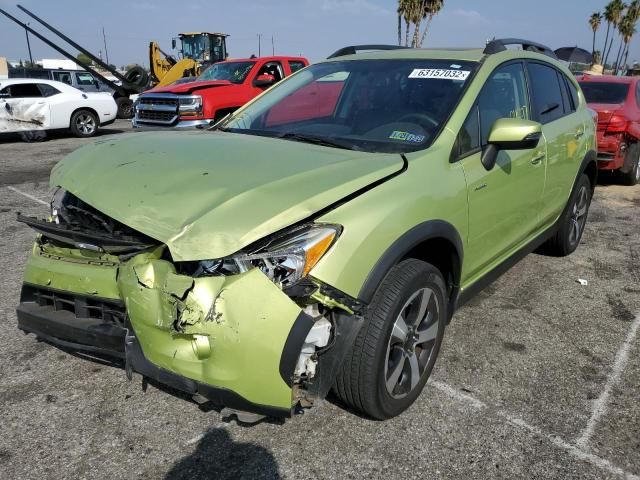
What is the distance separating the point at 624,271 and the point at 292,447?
3.70 m

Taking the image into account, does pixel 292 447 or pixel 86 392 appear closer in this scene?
pixel 292 447

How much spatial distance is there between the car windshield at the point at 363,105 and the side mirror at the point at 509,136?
28 cm

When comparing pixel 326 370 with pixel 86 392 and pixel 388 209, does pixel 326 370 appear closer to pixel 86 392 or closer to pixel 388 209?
pixel 388 209

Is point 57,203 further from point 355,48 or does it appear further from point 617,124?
point 617,124

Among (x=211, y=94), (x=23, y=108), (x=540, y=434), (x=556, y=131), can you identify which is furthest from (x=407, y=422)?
(x=23, y=108)

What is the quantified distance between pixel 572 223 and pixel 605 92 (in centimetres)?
456

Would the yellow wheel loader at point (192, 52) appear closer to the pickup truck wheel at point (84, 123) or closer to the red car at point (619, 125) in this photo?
the pickup truck wheel at point (84, 123)

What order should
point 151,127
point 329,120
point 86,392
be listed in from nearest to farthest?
point 86,392, point 329,120, point 151,127

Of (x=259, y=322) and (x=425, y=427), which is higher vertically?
(x=259, y=322)

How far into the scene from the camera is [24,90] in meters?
12.4

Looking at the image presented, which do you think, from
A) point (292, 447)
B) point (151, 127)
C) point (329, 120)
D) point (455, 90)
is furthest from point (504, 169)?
point (151, 127)

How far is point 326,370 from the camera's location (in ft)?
6.97

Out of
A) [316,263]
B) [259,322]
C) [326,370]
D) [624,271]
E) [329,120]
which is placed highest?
[329,120]

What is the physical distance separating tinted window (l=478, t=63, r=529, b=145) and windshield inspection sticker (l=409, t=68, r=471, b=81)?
0.15 meters
